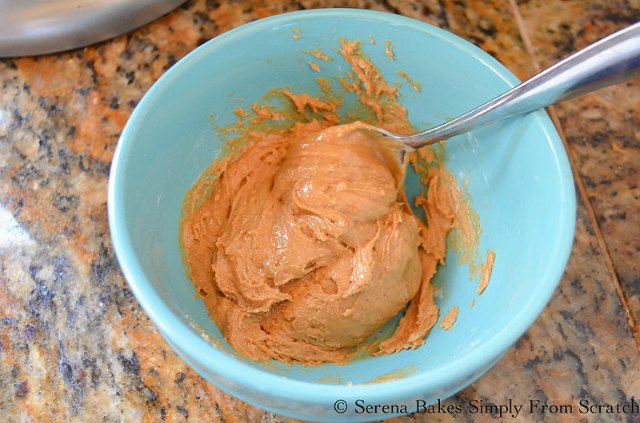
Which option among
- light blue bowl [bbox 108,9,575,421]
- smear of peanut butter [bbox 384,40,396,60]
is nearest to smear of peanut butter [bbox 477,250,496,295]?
light blue bowl [bbox 108,9,575,421]

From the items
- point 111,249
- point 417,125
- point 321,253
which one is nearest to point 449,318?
point 321,253

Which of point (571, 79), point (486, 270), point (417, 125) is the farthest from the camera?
point (417, 125)

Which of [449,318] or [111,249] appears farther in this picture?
[111,249]

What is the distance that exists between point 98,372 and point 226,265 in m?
0.27

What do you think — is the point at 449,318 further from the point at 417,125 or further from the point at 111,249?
the point at 111,249

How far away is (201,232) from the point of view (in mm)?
950

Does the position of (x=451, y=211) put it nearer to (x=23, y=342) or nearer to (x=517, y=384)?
(x=517, y=384)

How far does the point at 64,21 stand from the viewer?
112 centimetres

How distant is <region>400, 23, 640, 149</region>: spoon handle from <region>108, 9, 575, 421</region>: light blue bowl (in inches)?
1.4

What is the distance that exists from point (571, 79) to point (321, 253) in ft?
1.40

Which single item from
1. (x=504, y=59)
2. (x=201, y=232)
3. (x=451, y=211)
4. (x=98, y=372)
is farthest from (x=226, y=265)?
(x=504, y=59)

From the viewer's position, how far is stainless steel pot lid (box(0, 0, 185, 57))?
1.10 metres

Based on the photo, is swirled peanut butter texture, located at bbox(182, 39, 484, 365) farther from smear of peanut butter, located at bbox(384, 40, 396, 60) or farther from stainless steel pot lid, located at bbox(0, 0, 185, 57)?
stainless steel pot lid, located at bbox(0, 0, 185, 57)

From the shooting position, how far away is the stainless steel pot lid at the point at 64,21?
1098 millimetres
